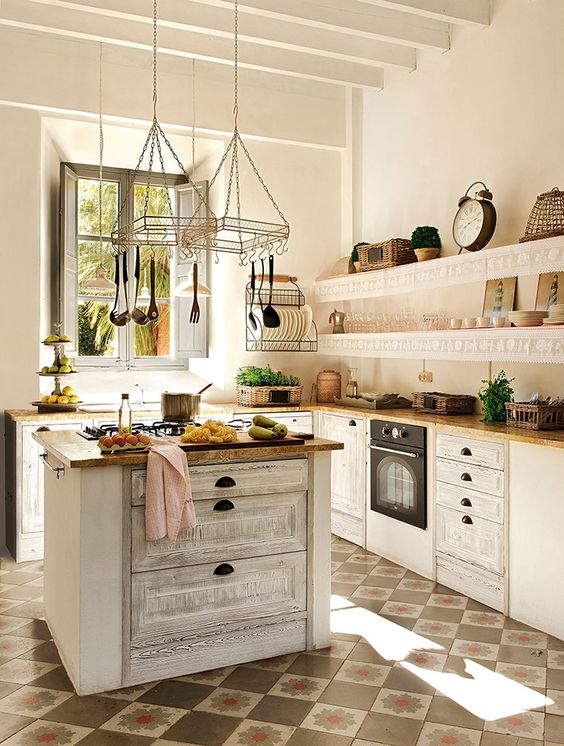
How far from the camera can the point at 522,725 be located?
115 inches

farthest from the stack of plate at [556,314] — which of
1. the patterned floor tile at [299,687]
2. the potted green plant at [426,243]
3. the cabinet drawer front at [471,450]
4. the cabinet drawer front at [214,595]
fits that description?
the patterned floor tile at [299,687]

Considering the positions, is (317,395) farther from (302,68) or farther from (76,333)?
(302,68)

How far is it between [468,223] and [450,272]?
34cm

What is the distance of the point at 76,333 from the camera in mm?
6078

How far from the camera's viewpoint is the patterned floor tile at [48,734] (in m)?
2.77

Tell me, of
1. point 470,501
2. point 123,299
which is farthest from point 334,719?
point 123,299

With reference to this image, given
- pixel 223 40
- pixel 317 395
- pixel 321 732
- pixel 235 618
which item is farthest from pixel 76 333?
pixel 321 732

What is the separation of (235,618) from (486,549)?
1578mm

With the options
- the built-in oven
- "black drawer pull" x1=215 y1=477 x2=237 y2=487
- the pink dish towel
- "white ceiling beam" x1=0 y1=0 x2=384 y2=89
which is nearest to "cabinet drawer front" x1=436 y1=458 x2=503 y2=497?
the built-in oven

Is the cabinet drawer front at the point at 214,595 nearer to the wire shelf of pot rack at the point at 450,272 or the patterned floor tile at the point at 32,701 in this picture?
the patterned floor tile at the point at 32,701

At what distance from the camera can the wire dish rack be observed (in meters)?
6.28

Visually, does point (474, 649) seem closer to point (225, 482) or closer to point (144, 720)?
point (225, 482)

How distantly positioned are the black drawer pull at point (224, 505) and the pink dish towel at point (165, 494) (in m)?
0.22

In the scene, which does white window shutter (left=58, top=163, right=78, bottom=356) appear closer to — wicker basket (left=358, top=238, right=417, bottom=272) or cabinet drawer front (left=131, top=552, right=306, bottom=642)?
wicker basket (left=358, top=238, right=417, bottom=272)
